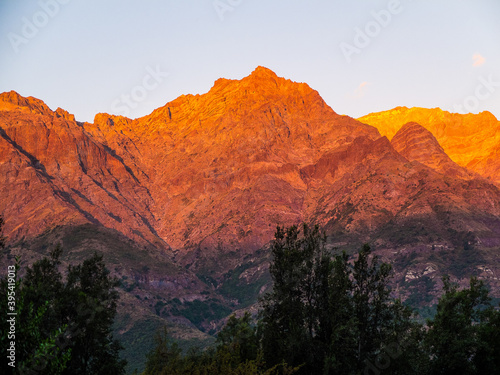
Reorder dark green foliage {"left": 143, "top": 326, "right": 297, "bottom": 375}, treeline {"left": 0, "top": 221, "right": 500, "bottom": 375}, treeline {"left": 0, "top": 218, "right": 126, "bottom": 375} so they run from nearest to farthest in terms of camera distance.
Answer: dark green foliage {"left": 143, "top": 326, "right": 297, "bottom": 375}
treeline {"left": 0, "top": 221, "right": 500, "bottom": 375}
treeline {"left": 0, "top": 218, "right": 126, "bottom": 375}

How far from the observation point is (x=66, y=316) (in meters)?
60.4

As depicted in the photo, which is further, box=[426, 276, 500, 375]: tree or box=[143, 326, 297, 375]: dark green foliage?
box=[426, 276, 500, 375]: tree

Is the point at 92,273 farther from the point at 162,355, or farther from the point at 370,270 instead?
the point at 370,270

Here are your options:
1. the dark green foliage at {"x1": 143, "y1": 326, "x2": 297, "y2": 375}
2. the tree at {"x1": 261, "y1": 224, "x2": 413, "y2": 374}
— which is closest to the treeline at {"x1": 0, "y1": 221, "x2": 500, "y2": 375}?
the tree at {"x1": 261, "y1": 224, "x2": 413, "y2": 374}

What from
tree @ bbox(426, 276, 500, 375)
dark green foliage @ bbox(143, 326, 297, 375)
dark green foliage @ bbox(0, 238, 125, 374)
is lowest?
tree @ bbox(426, 276, 500, 375)

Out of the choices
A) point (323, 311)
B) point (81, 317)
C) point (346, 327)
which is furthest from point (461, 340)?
point (81, 317)

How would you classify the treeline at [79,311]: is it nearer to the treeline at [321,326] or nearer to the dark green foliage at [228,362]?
the treeline at [321,326]

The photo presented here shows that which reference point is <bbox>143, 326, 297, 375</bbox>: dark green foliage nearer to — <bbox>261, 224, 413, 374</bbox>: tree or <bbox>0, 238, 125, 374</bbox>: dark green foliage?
<bbox>261, 224, 413, 374</bbox>: tree

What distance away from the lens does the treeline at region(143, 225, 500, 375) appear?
54875mm

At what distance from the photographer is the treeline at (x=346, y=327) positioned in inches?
2160

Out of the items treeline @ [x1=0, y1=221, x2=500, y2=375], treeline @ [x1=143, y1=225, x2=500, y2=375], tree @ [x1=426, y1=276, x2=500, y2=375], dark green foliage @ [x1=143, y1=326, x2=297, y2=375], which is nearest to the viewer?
dark green foliage @ [x1=143, y1=326, x2=297, y2=375]

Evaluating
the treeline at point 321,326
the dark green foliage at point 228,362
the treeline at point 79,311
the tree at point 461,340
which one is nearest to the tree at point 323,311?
the treeline at point 321,326

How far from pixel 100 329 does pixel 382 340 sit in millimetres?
32274

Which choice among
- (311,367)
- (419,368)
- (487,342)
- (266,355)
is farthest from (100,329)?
(487,342)
